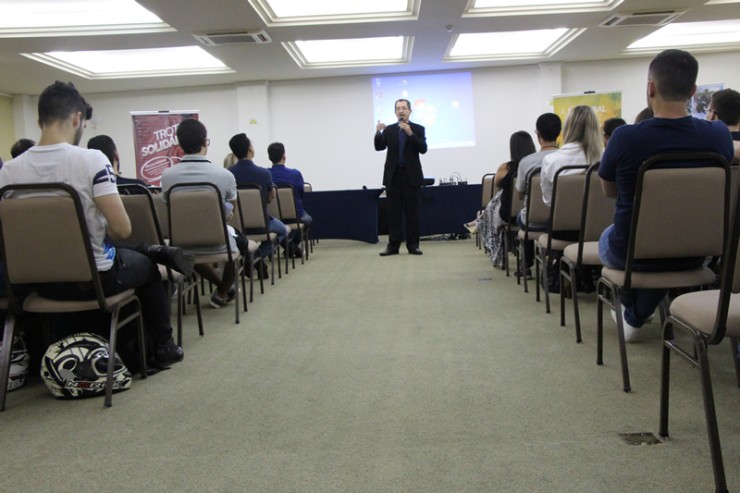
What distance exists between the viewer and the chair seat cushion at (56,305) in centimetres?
214

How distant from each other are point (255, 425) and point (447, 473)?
68cm

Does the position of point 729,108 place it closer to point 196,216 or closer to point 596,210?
point 596,210

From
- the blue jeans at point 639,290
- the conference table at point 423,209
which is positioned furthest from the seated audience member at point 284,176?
the blue jeans at point 639,290

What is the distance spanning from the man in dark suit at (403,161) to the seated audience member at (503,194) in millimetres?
1221

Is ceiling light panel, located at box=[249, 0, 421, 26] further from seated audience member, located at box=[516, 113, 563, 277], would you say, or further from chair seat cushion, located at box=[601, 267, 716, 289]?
chair seat cushion, located at box=[601, 267, 716, 289]

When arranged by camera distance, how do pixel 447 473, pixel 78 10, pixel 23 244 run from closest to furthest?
1. pixel 447 473
2. pixel 23 244
3. pixel 78 10

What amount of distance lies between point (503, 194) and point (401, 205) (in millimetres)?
2126

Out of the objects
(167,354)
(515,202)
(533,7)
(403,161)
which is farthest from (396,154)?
(167,354)

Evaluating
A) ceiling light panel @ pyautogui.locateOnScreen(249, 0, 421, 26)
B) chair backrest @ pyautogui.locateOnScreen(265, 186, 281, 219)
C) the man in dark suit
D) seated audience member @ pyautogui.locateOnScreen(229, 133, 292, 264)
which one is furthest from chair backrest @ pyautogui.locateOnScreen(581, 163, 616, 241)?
ceiling light panel @ pyautogui.locateOnScreen(249, 0, 421, 26)

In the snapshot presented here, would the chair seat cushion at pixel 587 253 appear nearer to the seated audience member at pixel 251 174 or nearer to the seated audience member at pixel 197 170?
the seated audience member at pixel 197 170

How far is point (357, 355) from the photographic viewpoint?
2.64 meters

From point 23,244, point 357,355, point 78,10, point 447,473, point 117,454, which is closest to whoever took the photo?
point 447,473

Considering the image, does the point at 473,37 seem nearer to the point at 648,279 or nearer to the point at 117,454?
the point at 648,279

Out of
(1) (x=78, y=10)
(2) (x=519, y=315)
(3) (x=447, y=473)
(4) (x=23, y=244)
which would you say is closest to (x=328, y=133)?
(1) (x=78, y=10)
